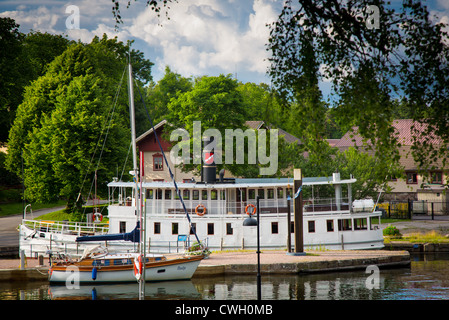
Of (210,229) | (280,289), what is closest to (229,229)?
(210,229)

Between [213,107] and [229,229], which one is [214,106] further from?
[229,229]

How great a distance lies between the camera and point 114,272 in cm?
2783

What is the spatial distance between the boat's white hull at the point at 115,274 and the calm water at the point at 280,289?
40 centimetres

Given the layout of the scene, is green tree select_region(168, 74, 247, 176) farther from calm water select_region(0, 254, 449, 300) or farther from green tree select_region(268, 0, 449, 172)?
green tree select_region(268, 0, 449, 172)

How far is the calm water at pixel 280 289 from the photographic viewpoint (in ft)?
80.2

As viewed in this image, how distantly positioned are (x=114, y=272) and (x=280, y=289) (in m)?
8.93

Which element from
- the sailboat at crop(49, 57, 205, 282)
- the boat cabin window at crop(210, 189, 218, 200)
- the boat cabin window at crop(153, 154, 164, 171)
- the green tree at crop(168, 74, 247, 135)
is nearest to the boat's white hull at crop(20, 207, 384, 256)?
the boat cabin window at crop(210, 189, 218, 200)

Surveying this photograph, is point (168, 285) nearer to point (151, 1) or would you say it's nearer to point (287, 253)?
point (287, 253)

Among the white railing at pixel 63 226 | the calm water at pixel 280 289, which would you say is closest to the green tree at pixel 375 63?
the calm water at pixel 280 289

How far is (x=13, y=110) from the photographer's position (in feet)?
198

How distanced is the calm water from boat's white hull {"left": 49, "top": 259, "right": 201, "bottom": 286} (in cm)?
40

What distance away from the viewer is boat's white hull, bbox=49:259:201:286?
27.7 meters

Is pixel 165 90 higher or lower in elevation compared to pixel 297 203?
higher
